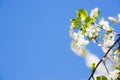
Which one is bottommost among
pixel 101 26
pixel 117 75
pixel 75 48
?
pixel 117 75

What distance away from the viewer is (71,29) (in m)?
2.46

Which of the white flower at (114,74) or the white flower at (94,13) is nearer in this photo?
the white flower at (114,74)

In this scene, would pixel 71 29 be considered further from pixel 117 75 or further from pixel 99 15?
pixel 117 75

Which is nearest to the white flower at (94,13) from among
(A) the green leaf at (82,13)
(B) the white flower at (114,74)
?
(A) the green leaf at (82,13)

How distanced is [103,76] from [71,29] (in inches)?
19.6

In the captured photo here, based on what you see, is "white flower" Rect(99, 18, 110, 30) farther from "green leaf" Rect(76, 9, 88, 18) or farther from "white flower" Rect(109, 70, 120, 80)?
"white flower" Rect(109, 70, 120, 80)

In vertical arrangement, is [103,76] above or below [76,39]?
below

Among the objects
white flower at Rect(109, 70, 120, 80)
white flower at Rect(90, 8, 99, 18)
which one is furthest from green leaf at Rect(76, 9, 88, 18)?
white flower at Rect(109, 70, 120, 80)

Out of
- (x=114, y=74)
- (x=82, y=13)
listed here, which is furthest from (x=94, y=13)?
(x=114, y=74)

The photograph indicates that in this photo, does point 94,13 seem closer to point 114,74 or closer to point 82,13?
point 82,13

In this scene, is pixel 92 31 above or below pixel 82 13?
below

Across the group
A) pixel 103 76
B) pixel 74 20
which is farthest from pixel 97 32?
pixel 103 76

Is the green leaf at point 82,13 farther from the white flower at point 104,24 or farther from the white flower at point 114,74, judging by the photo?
the white flower at point 114,74

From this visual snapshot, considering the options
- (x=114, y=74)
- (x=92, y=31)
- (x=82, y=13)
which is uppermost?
(x=82, y=13)
